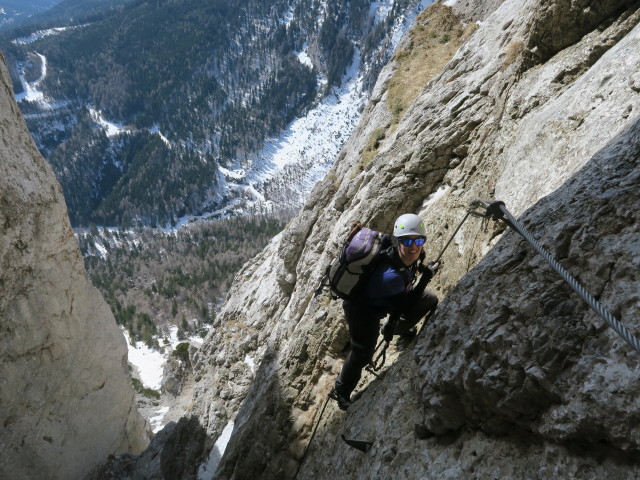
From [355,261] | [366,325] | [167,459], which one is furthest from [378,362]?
[167,459]

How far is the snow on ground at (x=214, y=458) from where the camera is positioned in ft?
44.2

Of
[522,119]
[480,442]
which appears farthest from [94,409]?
[522,119]

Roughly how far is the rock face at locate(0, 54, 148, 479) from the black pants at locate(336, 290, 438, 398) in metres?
9.68

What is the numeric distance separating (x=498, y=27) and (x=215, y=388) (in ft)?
56.6

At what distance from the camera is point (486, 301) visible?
191 inches

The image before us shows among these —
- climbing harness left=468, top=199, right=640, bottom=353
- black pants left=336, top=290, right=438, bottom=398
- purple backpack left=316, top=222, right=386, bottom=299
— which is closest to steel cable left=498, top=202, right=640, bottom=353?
climbing harness left=468, top=199, right=640, bottom=353

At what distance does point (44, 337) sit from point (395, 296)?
40.4 ft

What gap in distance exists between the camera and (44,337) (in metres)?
13.2

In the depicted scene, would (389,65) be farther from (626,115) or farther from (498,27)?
(626,115)

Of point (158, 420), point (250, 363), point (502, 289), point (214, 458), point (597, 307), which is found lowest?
point (597, 307)

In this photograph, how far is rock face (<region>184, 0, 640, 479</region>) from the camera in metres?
3.56

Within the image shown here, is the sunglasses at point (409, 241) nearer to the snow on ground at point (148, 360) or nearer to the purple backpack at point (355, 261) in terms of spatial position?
the purple backpack at point (355, 261)

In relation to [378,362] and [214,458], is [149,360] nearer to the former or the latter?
[214,458]

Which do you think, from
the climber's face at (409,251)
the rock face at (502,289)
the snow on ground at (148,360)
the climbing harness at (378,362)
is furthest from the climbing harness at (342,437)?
the snow on ground at (148,360)
